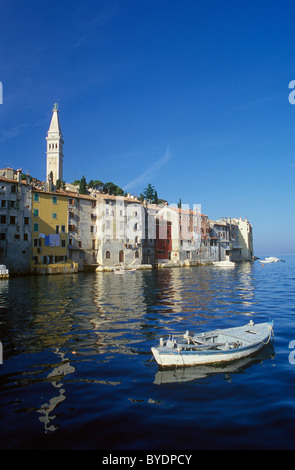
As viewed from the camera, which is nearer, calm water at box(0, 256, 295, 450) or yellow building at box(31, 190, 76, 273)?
calm water at box(0, 256, 295, 450)

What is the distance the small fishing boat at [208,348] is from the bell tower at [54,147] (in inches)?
5366

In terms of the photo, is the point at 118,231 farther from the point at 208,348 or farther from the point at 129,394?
the point at 129,394

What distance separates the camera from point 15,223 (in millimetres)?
52875

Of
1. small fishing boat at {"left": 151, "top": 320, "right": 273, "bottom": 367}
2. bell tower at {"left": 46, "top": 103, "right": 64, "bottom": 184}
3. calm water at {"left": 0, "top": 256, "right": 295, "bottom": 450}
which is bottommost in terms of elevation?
calm water at {"left": 0, "top": 256, "right": 295, "bottom": 450}

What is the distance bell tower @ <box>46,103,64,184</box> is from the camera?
13900 cm

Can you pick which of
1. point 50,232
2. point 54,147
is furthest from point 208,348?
point 54,147

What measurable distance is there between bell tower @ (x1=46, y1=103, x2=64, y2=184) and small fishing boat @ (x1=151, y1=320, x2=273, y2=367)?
447ft

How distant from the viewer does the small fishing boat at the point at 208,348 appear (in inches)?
382

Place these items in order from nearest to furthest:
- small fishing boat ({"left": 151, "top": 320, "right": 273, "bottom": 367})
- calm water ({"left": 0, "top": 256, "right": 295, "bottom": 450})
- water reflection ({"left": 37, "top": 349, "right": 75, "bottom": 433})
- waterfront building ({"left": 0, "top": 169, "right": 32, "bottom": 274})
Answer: calm water ({"left": 0, "top": 256, "right": 295, "bottom": 450})
water reflection ({"left": 37, "top": 349, "right": 75, "bottom": 433})
small fishing boat ({"left": 151, "top": 320, "right": 273, "bottom": 367})
waterfront building ({"left": 0, "top": 169, "right": 32, "bottom": 274})

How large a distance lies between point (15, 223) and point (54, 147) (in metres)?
95.9

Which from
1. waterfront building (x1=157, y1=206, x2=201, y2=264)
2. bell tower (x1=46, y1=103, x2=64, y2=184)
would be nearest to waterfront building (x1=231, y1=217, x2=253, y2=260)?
waterfront building (x1=157, y1=206, x2=201, y2=264)

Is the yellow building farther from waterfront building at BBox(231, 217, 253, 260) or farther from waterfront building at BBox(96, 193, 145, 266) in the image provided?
waterfront building at BBox(231, 217, 253, 260)

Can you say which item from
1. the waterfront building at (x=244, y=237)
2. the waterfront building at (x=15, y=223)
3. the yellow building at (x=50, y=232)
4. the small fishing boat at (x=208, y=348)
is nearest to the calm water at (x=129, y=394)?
the small fishing boat at (x=208, y=348)

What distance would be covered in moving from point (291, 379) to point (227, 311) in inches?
424
